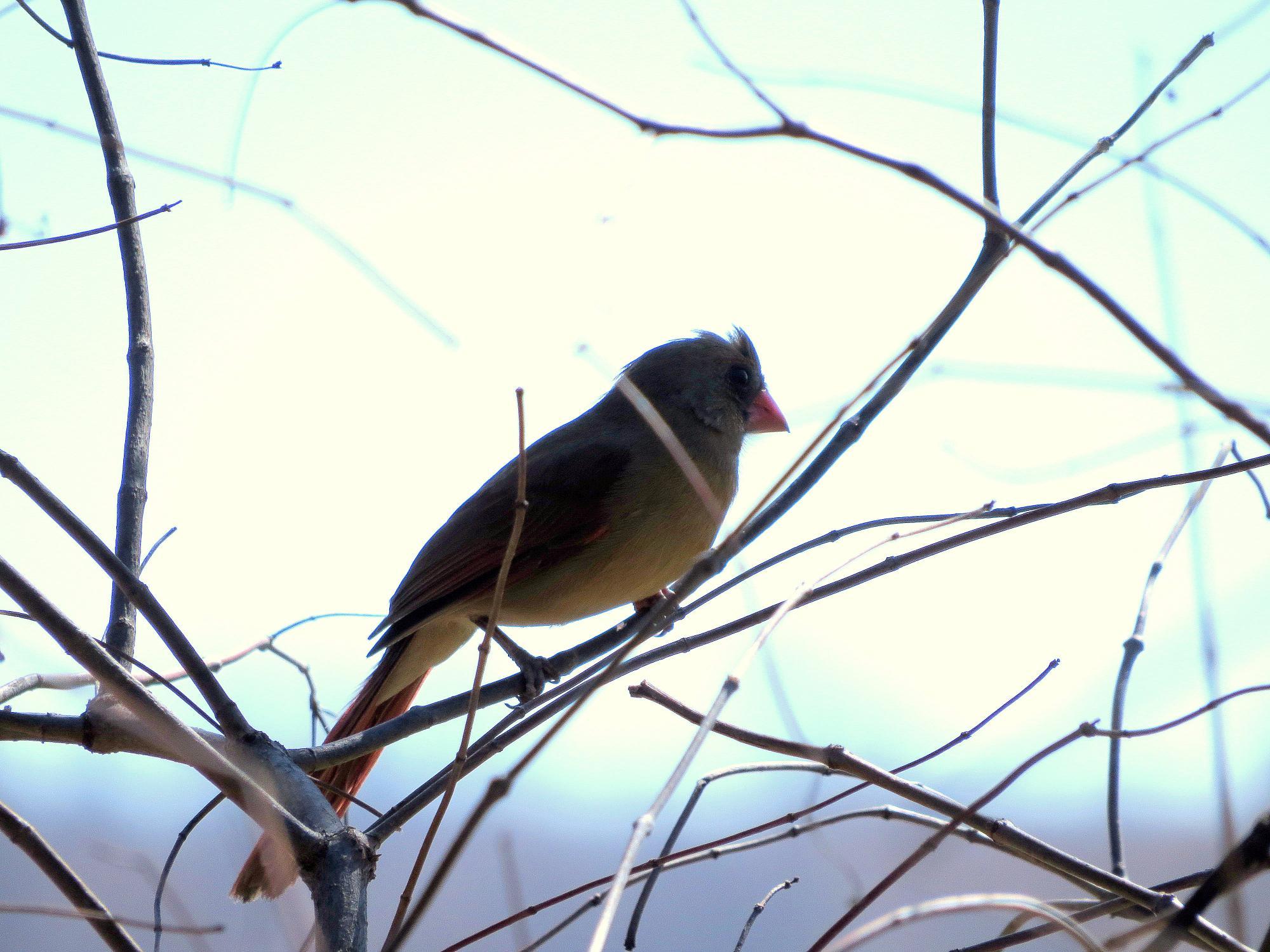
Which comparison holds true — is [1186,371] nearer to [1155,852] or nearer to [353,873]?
[353,873]

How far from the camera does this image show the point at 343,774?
3379mm

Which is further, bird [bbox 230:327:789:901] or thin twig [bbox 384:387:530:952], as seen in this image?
bird [bbox 230:327:789:901]

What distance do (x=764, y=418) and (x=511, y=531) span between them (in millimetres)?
1379

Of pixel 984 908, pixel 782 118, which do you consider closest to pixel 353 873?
pixel 984 908

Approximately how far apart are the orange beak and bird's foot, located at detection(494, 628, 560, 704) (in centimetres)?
135

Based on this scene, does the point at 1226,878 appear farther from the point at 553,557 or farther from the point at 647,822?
the point at 553,557

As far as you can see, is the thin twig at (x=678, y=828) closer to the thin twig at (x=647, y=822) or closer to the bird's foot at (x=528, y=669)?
the thin twig at (x=647, y=822)

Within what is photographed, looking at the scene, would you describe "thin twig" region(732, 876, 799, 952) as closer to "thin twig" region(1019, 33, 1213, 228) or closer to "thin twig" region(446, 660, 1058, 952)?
"thin twig" region(446, 660, 1058, 952)

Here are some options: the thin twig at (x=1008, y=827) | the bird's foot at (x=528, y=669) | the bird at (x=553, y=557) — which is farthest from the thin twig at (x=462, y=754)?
the bird at (x=553, y=557)

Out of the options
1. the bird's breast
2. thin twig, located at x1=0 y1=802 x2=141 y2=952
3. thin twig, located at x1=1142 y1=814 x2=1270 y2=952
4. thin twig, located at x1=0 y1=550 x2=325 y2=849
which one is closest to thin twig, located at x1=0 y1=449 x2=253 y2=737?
thin twig, located at x1=0 y1=550 x2=325 y2=849

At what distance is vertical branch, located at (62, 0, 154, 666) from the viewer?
7.97 ft

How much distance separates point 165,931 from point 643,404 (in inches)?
38.0

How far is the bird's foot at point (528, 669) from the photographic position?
3281 mm

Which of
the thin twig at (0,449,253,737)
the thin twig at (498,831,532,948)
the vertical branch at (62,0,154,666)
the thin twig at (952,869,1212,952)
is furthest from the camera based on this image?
the vertical branch at (62,0,154,666)
